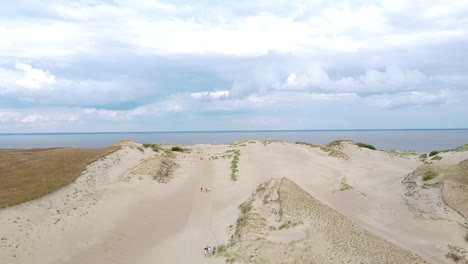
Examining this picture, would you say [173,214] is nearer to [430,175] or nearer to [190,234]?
[190,234]

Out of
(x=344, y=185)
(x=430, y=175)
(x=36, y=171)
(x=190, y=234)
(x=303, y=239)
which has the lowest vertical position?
(x=190, y=234)

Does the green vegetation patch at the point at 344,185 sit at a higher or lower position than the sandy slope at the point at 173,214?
higher

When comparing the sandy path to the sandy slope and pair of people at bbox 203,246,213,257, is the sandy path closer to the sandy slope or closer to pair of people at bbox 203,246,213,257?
the sandy slope

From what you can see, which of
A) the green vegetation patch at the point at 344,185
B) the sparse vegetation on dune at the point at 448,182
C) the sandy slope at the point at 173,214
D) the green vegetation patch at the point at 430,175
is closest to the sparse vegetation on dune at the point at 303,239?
the sandy slope at the point at 173,214

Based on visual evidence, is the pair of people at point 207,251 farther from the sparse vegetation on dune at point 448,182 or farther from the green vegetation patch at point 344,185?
the green vegetation patch at point 344,185

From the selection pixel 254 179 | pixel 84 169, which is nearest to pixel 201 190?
pixel 254 179

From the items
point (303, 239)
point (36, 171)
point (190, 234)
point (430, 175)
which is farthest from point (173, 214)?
point (430, 175)

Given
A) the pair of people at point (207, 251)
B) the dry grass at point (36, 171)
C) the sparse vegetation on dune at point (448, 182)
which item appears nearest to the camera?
the pair of people at point (207, 251)

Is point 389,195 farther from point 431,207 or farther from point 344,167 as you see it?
point 344,167
